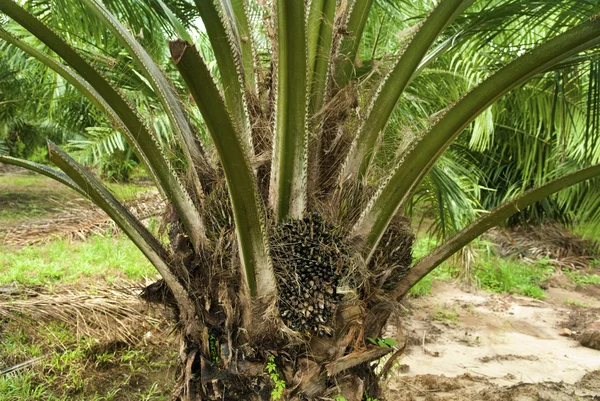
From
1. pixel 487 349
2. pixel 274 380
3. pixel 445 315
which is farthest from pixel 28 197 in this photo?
pixel 274 380

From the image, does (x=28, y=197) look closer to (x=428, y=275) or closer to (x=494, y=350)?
(x=428, y=275)

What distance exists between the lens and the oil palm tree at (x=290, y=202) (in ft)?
5.66

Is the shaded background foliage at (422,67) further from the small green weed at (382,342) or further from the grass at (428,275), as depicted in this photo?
the grass at (428,275)

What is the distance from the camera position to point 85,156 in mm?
5566

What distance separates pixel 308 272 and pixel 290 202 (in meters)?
0.30

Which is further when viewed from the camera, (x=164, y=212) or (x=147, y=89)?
(x=147, y=89)

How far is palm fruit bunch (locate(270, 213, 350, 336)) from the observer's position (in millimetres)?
1825

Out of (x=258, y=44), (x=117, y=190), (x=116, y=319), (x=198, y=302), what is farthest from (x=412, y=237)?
(x=116, y=319)

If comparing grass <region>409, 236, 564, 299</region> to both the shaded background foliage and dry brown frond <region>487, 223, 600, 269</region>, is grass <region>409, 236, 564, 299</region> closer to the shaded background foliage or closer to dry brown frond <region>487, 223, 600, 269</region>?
dry brown frond <region>487, 223, 600, 269</region>

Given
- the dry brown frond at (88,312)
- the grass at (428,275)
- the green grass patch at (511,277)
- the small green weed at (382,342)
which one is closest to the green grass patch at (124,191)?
the dry brown frond at (88,312)

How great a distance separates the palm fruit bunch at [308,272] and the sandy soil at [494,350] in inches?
20.1

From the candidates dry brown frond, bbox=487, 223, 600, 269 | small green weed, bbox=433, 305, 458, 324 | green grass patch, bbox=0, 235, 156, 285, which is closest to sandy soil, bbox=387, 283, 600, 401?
small green weed, bbox=433, 305, 458, 324

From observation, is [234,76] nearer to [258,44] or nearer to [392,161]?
[258,44]

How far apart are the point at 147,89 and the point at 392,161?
1562mm
